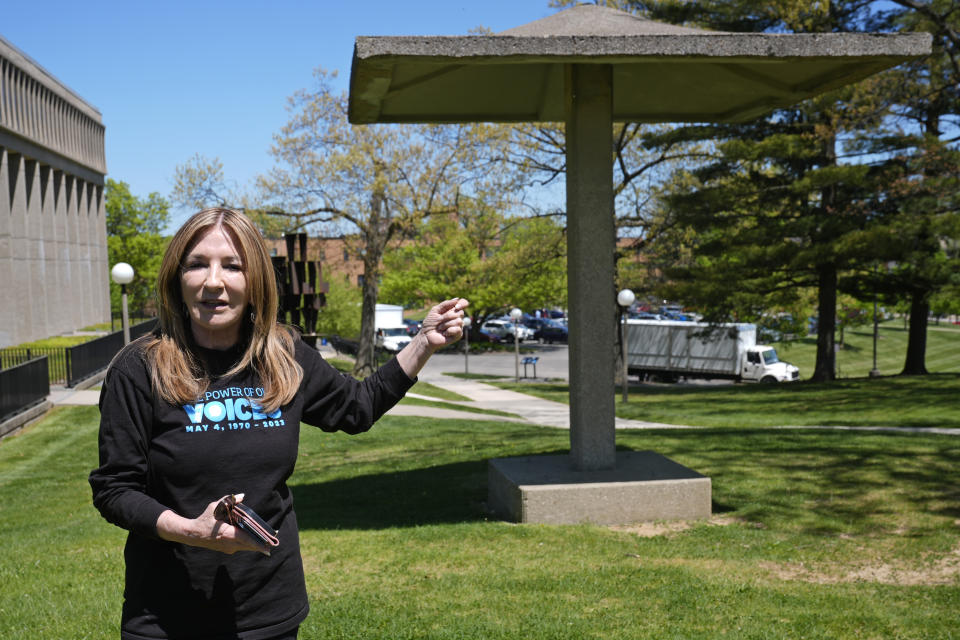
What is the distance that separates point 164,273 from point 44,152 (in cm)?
4549

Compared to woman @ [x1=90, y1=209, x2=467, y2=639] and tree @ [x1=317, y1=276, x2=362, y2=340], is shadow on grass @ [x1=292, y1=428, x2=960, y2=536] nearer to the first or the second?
woman @ [x1=90, y1=209, x2=467, y2=639]

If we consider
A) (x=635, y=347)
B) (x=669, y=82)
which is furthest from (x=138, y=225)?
(x=669, y=82)

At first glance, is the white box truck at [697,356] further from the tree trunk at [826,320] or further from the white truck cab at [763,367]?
the tree trunk at [826,320]

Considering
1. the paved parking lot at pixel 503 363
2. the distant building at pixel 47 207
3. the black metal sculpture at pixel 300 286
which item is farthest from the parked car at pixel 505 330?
the black metal sculpture at pixel 300 286

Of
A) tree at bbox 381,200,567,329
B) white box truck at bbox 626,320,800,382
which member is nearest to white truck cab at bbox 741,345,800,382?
white box truck at bbox 626,320,800,382

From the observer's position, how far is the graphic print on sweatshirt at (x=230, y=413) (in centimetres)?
229

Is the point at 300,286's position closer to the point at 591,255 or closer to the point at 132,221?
the point at 591,255

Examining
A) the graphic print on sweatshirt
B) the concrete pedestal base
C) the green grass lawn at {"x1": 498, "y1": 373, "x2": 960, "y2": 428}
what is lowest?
the green grass lawn at {"x1": 498, "y1": 373, "x2": 960, "y2": 428}

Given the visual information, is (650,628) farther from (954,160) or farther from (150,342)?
(954,160)

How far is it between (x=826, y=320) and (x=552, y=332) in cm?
4018

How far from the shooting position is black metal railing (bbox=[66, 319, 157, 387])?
2263cm

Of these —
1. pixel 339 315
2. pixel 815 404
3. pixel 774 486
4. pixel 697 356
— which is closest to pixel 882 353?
pixel 697 356

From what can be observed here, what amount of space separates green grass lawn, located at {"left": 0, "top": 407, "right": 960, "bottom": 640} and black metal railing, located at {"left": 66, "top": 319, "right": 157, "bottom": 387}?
1314 cm

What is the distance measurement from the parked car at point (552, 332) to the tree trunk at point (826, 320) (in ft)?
126
